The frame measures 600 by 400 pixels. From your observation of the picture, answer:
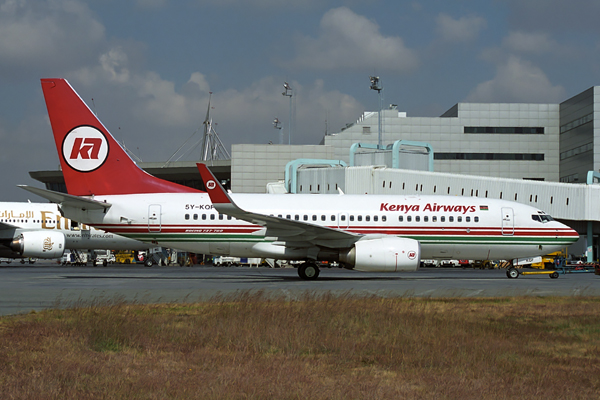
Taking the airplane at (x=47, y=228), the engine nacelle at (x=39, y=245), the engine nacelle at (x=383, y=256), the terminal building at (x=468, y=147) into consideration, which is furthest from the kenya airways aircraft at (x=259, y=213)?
the terminal building at (x=468, y=147)

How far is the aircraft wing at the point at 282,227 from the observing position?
21.8 m

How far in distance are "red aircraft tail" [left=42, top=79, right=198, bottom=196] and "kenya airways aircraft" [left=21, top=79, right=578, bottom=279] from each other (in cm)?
4

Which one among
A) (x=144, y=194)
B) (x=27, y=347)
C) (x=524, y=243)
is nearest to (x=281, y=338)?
(x=27, y=347)

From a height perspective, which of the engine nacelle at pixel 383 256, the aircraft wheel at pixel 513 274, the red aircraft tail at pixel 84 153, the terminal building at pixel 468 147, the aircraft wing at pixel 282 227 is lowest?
the aircraft wheel at pixel 513 274

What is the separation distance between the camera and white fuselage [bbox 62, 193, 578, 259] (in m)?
25.0

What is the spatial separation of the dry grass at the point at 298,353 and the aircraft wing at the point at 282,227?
9.67m

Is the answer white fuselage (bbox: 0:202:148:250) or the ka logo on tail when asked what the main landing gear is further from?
white fuselage (bbox: 0:202:148:250)

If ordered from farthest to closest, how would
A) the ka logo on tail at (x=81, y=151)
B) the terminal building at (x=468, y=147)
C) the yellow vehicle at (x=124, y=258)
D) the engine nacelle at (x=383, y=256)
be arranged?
the terminal building at (x=468, y=147), the yellow vehicle at (x=124, y=258), the ka logo on tail at (x=81, y=151), the engine nacelle at (x=383, y=256)

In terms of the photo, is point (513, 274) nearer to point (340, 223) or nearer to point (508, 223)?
point (508, 223)

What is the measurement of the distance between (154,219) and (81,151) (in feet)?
14.7

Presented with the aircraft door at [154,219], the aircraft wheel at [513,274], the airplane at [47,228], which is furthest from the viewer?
the airplane at [47,228]

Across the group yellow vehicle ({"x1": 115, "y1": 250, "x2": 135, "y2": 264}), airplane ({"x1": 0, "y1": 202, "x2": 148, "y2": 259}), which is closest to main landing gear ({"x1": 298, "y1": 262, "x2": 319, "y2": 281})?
airplane ({"x1": 0, "y1": 202, "x2": 148, "y2": 259})

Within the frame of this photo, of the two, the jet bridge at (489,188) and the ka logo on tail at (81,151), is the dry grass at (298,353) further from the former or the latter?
the jet bridge at (489,188)

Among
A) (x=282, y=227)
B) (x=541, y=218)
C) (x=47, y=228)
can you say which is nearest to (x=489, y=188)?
(x=541, y=218)
